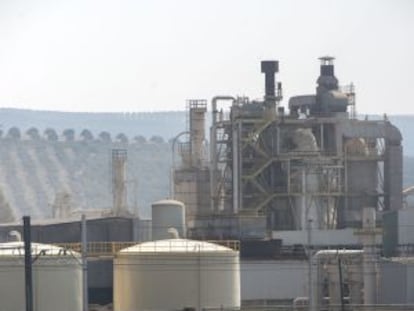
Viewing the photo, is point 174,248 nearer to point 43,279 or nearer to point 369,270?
point 43,279

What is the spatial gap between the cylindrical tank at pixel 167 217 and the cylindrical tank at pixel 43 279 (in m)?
10.5

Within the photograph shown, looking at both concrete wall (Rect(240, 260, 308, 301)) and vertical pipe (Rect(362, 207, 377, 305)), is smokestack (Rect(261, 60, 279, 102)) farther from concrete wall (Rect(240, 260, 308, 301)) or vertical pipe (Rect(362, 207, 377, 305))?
vertical pipe (Rect(362, 207, 377, 305))

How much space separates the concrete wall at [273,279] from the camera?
2483 inches

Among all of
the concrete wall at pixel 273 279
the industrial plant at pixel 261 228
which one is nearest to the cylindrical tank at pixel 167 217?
the industrial plant at pixel 261 228

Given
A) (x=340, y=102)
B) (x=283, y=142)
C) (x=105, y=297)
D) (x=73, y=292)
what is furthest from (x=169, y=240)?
(x=340, y=102)

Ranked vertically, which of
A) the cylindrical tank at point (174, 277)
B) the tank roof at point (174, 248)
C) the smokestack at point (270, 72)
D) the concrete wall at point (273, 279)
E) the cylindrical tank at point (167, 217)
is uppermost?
the smokestack at point (270, 72)

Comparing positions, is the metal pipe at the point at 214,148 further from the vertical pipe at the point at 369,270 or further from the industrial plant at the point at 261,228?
the vertical pipe at the point at 369,270

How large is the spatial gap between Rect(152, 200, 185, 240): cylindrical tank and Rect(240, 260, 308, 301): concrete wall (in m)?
4.01

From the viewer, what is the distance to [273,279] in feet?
209

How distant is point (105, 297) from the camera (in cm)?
6100

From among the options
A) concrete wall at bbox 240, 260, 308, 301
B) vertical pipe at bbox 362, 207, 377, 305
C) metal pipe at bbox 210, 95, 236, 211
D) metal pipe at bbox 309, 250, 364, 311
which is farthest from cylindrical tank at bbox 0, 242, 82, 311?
metal pipe at bbox 210, 95, 236, 211

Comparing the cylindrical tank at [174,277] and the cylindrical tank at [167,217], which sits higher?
the cylindrical tank at [167,217]

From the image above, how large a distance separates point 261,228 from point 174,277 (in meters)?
17.2

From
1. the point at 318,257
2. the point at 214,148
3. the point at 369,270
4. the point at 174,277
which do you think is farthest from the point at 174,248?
the point at 214,148
